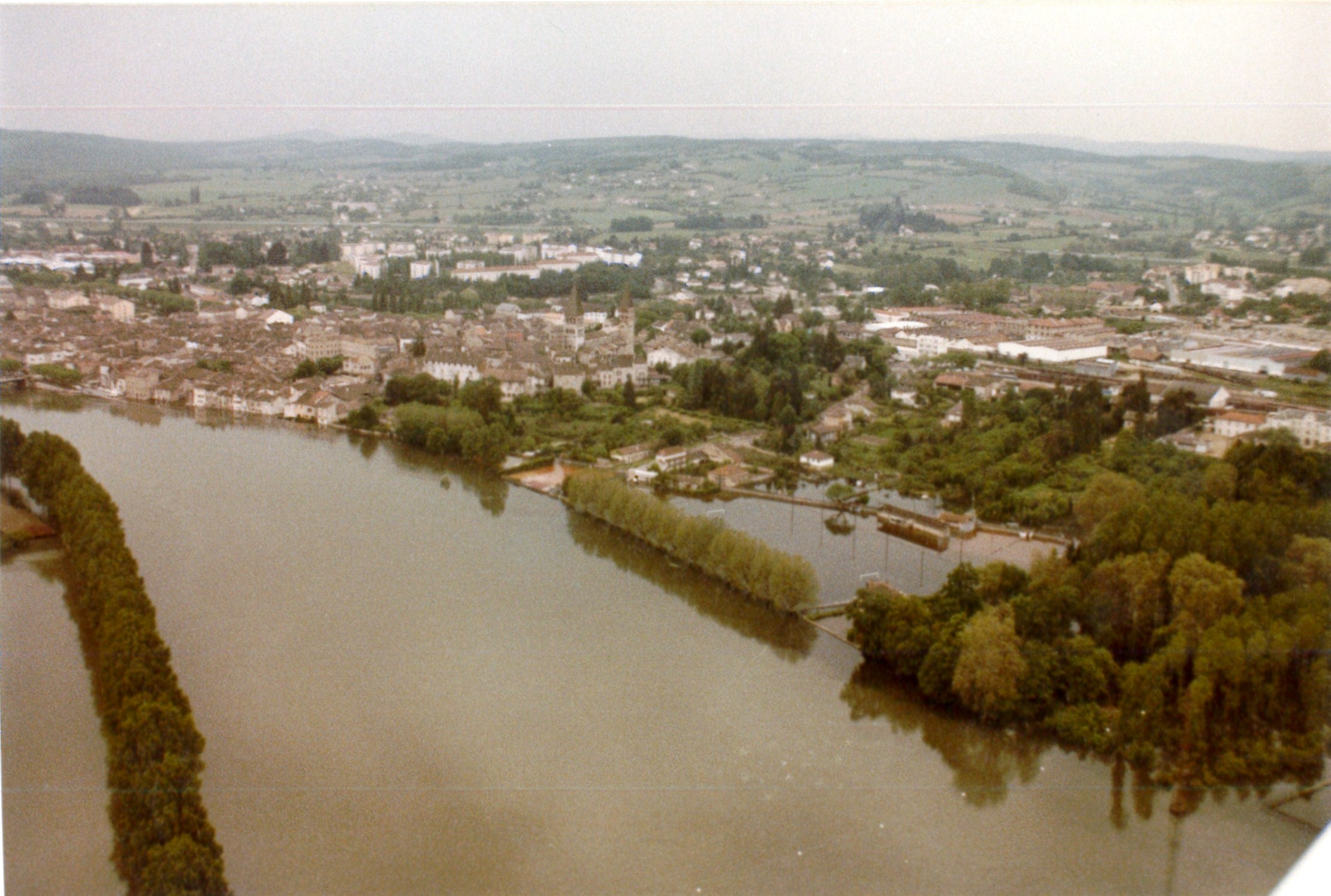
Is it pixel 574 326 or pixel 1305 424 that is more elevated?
pixel 574 326

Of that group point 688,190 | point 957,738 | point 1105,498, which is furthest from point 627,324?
point 957,738

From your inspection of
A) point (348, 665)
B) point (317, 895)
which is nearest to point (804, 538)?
point (348, 665)

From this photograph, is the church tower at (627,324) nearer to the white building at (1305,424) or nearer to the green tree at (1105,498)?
the green tree at (1105,498)

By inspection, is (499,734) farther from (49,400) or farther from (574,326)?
(574,326)

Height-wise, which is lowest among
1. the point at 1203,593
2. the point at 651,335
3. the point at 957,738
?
the point at 957,738

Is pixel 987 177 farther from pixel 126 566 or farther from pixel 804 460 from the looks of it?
pixel 126 566

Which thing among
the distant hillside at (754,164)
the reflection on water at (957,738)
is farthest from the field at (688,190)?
the reflection on water at (957,738)
